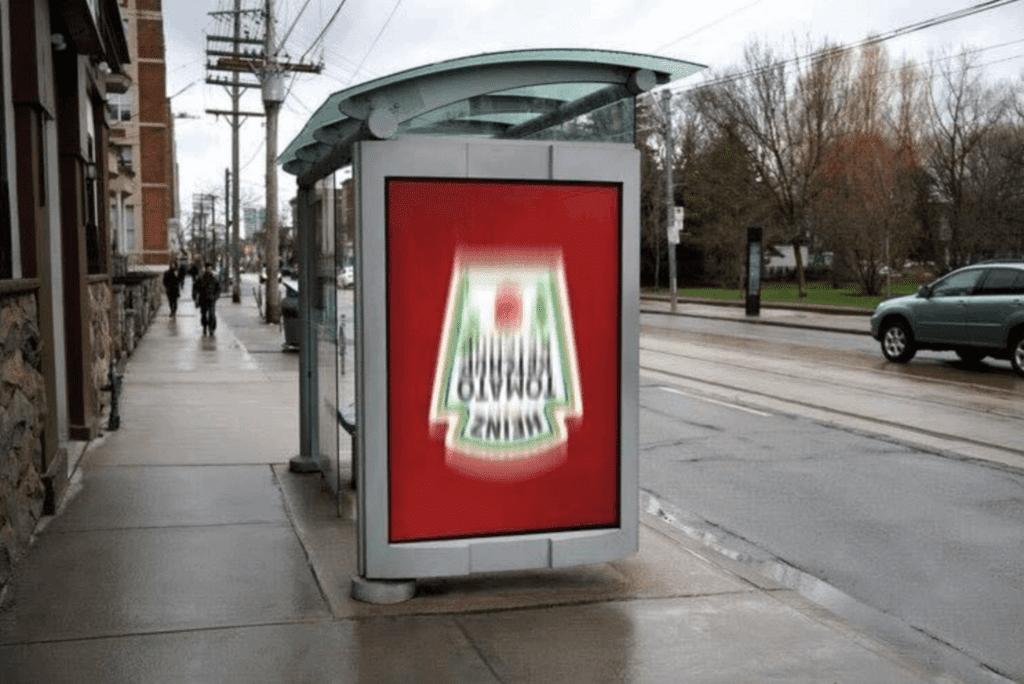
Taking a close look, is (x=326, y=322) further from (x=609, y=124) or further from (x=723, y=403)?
(x=723, y=403)

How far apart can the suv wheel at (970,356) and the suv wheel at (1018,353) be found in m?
1.13

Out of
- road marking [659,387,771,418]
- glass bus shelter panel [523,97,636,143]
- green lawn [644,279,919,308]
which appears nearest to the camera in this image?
glass bus shelter panel [523,97,636,143]

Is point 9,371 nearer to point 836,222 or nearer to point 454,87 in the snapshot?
point 454,87

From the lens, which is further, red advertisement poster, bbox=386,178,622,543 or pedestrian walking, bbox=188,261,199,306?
pedestrian walking, bbox=188,261,199,306

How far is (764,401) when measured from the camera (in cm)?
1382

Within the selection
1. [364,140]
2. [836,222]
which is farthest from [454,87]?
[836,222]

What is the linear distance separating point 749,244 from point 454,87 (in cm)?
3057

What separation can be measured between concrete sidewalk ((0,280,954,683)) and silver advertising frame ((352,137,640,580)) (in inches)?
8.4

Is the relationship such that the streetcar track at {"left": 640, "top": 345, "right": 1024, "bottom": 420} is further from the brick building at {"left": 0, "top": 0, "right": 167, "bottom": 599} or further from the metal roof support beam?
the brick building at {"left": 0, "top": 0, "right": 167, "bottom": 599}

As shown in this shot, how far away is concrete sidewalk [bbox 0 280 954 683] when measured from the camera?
15.3ft

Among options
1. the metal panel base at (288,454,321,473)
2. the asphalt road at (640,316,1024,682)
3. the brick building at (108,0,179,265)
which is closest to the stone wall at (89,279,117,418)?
the metal panel base at (288,454,321,473)

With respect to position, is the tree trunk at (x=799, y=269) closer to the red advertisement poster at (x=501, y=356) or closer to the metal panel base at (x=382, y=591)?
the red advertisement poster at (x=501, y=356)

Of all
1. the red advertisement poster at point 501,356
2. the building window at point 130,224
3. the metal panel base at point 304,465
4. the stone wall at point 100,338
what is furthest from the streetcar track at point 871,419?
the building window at point 130,224

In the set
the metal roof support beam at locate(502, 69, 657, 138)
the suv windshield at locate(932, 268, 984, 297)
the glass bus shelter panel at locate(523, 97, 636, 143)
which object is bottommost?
the suv windshield at locate(932, 268, 984, 297)
